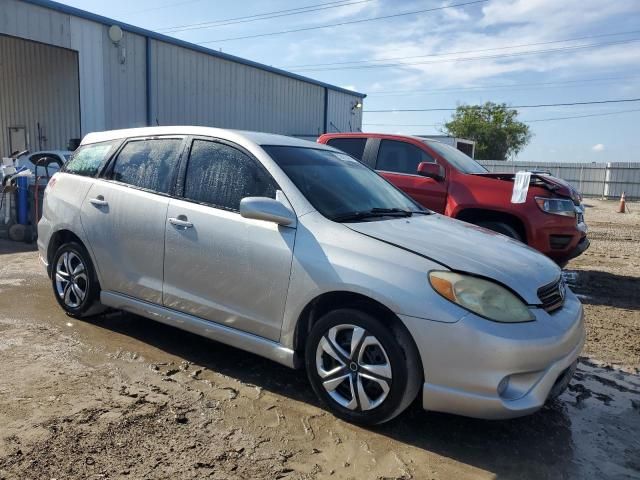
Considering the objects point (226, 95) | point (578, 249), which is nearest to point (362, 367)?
point (578, 249)

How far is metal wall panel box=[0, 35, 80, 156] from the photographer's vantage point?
52.3 feet

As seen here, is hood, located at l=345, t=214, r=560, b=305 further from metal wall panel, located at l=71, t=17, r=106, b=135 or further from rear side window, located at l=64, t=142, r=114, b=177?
metal wall panel, located at l=71, t=17, r=106, b=135

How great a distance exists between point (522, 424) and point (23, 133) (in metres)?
19.3

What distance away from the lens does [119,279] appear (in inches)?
175

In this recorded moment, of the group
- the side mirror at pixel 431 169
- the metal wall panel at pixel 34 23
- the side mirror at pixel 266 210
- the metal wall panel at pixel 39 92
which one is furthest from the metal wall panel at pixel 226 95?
the side mirror at pixel 266 210

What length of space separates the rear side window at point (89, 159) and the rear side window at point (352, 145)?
3.44m

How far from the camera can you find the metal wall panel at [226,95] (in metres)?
16.4

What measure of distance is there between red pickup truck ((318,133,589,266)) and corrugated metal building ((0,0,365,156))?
10.2m

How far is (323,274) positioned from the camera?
3.25 meters

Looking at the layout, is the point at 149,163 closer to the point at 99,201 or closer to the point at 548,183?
the point at 99,201

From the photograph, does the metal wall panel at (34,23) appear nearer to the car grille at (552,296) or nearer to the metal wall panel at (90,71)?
the metal wall panel at (90,71)

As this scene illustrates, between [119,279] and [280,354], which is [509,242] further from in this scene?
[119,279]

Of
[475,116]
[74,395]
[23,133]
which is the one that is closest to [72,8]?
[23,133]

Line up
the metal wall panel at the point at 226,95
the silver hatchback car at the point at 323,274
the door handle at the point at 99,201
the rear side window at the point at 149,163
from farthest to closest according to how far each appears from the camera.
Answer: the metal wall panel at the point at 226,95 < the door handle at the point at 99,201 < the rear side window at the point at 149,163 < the silver hatchback car at the point at 323,274
